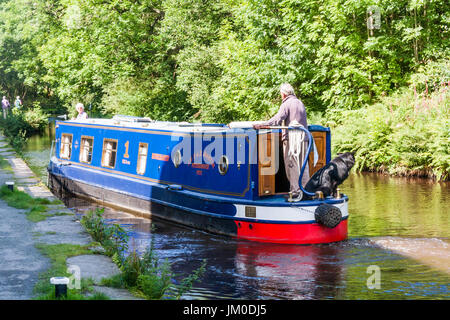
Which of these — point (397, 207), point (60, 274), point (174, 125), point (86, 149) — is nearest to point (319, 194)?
point (397, 207)

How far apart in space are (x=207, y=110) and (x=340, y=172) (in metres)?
14.8

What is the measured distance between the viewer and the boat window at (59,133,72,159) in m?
15.7

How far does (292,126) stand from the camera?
9086mm

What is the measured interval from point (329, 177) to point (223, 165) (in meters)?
1.86

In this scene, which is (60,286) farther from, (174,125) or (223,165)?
(174,125)

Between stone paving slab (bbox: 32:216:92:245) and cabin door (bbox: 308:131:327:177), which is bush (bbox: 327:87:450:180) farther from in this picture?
stone paving slab (bbox: 32:216:92:245)

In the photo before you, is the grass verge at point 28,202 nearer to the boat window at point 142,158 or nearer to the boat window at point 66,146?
the boat window at point 142,158

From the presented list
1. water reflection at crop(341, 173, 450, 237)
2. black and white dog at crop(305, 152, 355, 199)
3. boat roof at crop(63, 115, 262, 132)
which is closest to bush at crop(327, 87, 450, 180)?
water reflection at crop(341, 173, 450, 237)

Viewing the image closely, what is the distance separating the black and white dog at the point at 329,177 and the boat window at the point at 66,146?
841 centimetres

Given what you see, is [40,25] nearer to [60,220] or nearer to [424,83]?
[424,83]

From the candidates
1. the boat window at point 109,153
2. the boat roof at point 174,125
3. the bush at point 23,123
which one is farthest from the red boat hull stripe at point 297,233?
the bush at point 23,123

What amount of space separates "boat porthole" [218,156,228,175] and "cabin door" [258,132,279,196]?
71 cm
